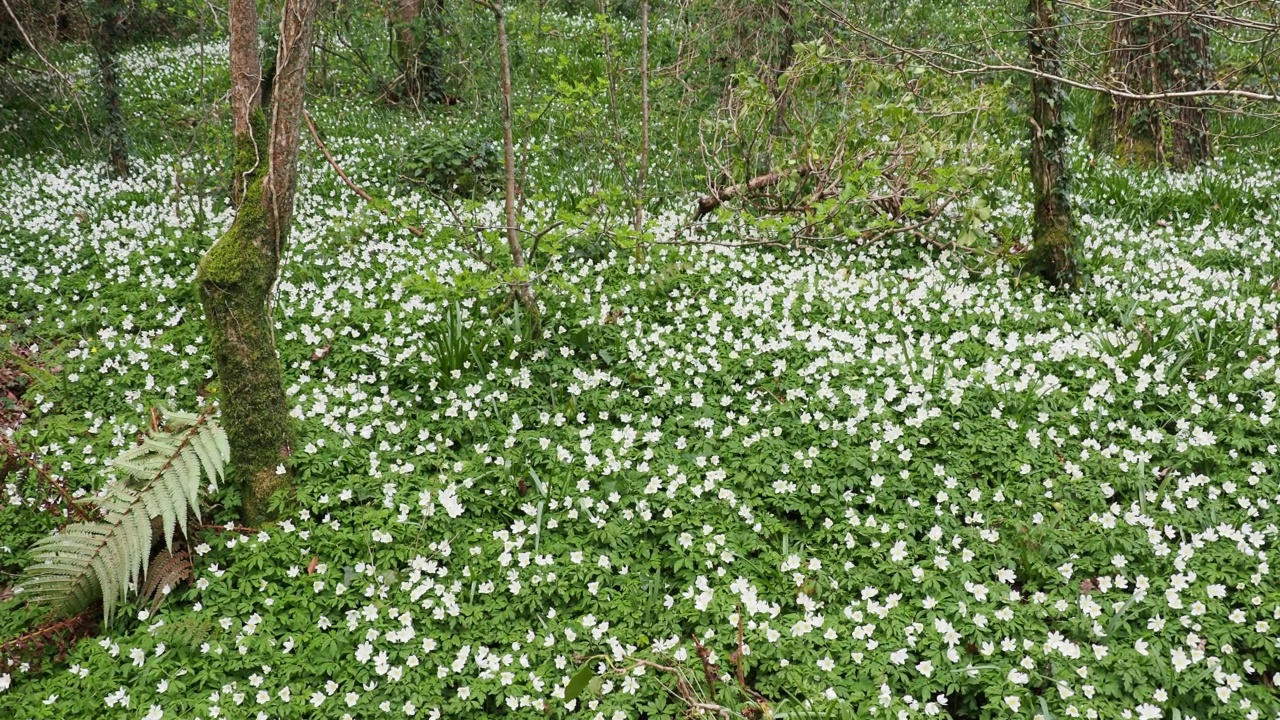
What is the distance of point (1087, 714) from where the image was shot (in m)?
3.25

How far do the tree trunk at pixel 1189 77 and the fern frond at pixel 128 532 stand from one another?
30.5 ft

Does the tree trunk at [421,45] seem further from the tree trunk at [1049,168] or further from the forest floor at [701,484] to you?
the tree trunk at [1049,168]

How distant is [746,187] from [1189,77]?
17.0 ft

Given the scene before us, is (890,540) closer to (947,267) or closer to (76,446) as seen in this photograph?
(947,267)

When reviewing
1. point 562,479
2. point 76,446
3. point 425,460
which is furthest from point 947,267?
point 76,446

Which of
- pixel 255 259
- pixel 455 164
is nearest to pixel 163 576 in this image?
pixel 255 259

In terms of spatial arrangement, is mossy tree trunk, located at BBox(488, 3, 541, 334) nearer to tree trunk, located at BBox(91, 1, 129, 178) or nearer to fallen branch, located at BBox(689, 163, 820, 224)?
fallen branch, located at BBox(689, 163, 820, 224)

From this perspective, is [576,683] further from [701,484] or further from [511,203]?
[511,203]

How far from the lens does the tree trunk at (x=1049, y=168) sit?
597cm

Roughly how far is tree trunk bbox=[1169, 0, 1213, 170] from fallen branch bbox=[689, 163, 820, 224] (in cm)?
398

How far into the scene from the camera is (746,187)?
25.4ft

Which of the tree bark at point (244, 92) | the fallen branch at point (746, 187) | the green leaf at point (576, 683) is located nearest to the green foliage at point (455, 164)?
the fallen branch at point (746, 187)

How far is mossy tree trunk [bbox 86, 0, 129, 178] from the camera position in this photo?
8.55m

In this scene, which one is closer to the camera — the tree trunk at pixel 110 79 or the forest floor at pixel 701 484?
the forest floor at pixel 701 484
